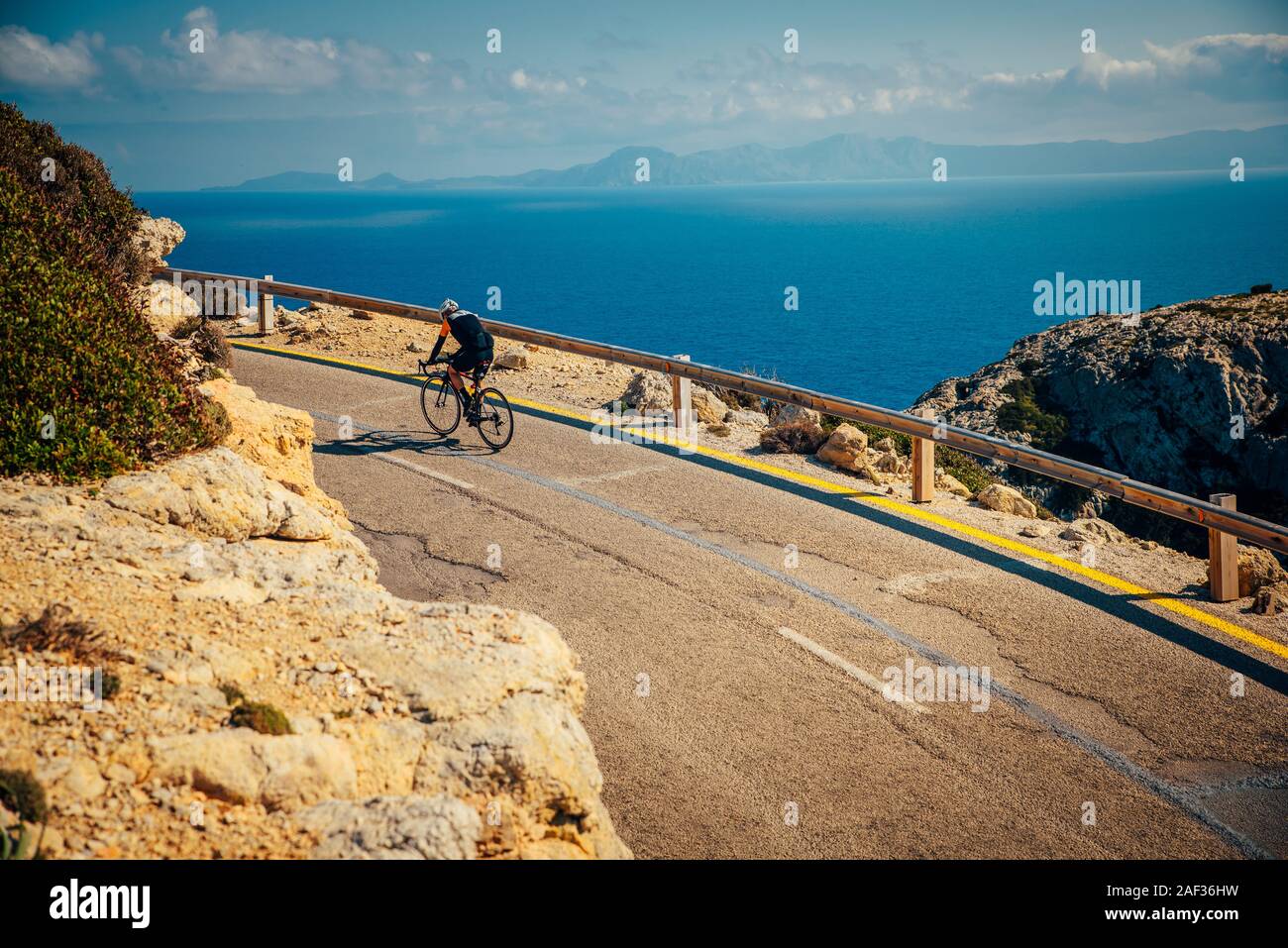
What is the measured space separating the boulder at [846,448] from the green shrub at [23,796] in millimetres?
10898

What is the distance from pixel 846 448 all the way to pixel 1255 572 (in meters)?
5.21

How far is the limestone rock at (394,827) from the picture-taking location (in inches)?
160

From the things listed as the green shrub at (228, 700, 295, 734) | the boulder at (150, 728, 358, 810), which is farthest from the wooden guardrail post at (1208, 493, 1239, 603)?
the green shrub at (228, 700, 295, 734)

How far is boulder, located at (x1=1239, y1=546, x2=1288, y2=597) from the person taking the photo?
9.41 metres

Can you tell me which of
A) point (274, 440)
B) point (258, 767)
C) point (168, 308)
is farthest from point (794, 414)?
point (168, 308)

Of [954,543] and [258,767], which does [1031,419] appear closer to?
[954,543]

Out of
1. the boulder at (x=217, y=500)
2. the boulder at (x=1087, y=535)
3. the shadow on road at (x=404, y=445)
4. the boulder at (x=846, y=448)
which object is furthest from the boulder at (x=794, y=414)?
the boulder at (x=217, y=500)

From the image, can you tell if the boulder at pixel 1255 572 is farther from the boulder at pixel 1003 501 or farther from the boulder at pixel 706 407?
the boulder at pixel 706 407

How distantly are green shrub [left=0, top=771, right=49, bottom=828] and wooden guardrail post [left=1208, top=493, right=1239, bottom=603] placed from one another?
30.0ft
